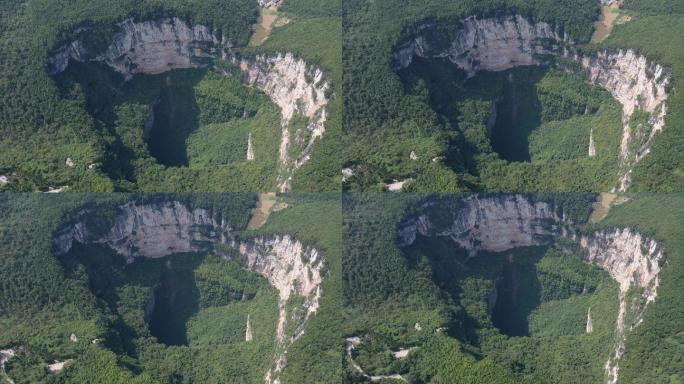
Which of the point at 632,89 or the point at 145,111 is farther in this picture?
the point at 632,89

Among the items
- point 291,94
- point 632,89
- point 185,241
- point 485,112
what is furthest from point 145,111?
point 632,89

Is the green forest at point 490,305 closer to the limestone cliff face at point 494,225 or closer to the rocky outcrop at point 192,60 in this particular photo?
the limestone cliff face at point 494,225

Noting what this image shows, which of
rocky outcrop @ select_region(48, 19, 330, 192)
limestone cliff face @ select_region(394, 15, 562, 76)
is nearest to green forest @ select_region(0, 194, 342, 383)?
rocky outcrop @ select_region(48, 19, 330, 192)

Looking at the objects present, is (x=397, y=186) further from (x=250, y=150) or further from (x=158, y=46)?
(x=158, y=46)

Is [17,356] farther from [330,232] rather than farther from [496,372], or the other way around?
[496,372]

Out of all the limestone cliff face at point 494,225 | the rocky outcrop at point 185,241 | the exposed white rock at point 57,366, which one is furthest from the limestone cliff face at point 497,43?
the exposed white rock at point 57,366
